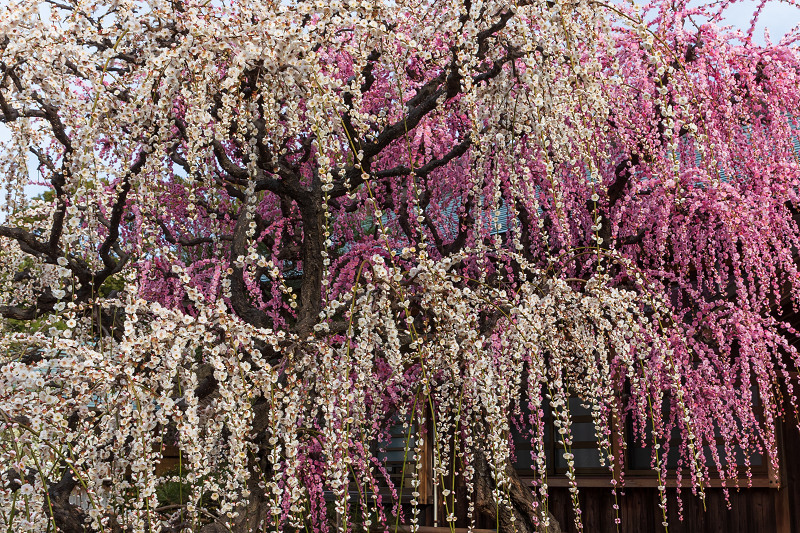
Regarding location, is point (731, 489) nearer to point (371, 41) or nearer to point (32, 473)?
point (371, 41)

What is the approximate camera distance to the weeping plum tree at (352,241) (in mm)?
3309

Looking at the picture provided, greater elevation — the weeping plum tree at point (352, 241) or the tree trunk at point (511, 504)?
the weeping plum tree at point (352, 241)

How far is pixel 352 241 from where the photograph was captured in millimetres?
7344

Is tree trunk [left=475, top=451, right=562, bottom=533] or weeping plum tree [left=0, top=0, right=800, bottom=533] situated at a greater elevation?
weeping plum tree [left=0, top=0, right=800, bottom=533]

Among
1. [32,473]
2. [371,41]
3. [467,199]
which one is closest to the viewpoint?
[32,473]

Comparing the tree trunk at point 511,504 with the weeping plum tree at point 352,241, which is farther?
the tree trunk at point 511,504

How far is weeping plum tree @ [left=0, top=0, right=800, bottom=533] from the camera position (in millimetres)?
3309

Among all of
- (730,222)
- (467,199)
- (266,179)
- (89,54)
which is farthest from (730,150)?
(89,54)

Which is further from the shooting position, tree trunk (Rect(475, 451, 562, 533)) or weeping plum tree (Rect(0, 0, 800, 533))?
tree trunk (Rect(475, 451, 562, 533))

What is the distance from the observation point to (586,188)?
643 centimetres

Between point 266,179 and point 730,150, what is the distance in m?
Result: 4.18

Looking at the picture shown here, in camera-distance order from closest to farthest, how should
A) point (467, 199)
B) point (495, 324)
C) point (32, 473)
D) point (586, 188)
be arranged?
point (32, 473)
point (495, 324)
point (467, 199)
point (586, 188)

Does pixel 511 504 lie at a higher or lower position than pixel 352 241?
lower

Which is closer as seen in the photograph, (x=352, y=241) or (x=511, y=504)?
(x=511, y=504)
